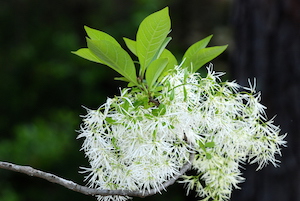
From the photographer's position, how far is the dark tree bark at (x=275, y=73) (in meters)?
1.79

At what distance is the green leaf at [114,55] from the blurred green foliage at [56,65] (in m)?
3.20

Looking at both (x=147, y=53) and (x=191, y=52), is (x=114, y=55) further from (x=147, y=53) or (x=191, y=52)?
(x=191, y=52)

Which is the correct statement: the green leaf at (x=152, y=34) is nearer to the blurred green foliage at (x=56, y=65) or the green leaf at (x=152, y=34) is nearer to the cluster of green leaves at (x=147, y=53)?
the cluster of green leaves at (x=147, y=53)

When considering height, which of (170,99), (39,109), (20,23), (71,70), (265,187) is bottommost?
(170,99)

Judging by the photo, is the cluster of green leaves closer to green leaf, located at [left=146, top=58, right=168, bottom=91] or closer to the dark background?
green leaf, located at [left=146, top=58, right=168, bottom=91]

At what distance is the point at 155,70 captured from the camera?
94 centimetres

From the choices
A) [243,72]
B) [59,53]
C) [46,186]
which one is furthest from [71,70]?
[243,72]

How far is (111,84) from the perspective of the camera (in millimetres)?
4582

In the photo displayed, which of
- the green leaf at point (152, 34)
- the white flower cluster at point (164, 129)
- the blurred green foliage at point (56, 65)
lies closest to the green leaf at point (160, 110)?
the white flower cluster at point (164, 129)

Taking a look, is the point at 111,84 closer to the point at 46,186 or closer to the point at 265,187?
the point at 46,186

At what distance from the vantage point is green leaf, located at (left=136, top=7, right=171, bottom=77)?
3.01 ft

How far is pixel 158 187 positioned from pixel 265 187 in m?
1.00

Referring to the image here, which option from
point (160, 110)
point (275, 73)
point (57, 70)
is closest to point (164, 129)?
point (160, 110)

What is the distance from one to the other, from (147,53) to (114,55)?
0.08 m
